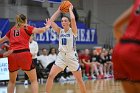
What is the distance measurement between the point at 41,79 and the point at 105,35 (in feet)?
30.2

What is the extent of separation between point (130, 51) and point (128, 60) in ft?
0.27

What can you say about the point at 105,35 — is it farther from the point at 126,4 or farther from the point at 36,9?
the point at 36,9

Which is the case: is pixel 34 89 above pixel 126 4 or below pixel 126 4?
below

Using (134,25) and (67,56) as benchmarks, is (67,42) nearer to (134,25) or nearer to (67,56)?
(67,56)

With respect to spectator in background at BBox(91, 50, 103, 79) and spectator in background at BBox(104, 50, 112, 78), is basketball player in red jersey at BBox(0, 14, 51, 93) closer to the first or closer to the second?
spectator in background at BBox(91, 50, 103, 79)

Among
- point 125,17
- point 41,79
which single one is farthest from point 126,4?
point 125,17

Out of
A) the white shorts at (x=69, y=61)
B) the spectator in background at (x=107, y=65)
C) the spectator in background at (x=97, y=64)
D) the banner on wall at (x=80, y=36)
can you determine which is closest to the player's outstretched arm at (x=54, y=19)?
the white shorts at (x=69, y=61)

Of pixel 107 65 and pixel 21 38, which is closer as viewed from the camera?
pixel 21 38

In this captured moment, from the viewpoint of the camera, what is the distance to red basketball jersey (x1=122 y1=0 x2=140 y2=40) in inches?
137

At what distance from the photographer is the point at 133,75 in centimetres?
351

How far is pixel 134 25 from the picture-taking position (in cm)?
349

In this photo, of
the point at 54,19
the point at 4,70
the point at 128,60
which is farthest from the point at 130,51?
the point at 4,70

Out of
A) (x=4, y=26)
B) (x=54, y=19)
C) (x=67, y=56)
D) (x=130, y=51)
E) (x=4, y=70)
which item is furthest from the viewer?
(x=4, y=26)

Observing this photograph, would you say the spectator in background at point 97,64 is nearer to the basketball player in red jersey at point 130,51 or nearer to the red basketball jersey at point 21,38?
the red basketball jersey at point 21,38
